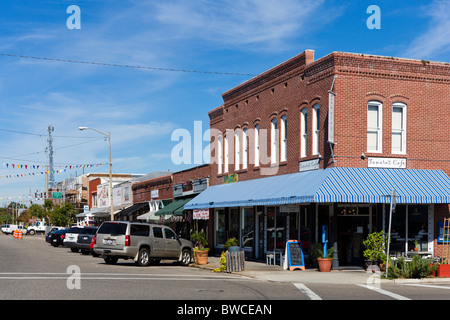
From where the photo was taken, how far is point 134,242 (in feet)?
80.7

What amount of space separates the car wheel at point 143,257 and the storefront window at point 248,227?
6.60 meters

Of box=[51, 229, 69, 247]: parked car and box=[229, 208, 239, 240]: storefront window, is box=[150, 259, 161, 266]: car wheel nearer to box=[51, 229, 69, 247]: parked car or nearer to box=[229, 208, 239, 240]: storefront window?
box=[229, 208, 239, 240]: storefront window

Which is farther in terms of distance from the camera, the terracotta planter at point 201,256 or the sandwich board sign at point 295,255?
the terracotta planter at point 201,256

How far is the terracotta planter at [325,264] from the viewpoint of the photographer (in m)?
21.9

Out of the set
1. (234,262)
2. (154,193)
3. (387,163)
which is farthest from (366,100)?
(154,193)

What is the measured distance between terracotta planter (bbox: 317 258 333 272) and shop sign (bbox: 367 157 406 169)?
13.3ft

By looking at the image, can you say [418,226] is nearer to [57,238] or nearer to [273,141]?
[273,141]

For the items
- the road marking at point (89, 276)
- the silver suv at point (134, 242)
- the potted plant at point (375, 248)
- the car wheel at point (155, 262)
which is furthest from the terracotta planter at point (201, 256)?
the potted plant at point (375, 248)

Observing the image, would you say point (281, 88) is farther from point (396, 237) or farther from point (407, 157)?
point (396, 237)

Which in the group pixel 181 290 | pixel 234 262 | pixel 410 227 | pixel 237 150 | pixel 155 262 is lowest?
pixel 155 262

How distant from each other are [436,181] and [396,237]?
2674mm

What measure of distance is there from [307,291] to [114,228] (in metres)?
11.3

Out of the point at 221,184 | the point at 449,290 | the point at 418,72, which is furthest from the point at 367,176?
the point at 221,184

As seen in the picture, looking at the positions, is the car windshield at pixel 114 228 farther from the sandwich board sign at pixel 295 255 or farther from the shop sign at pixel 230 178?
the shop sign at pixel 230 178
